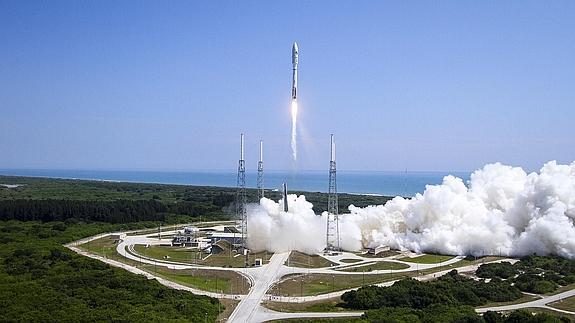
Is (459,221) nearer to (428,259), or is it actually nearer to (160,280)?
(428,259)

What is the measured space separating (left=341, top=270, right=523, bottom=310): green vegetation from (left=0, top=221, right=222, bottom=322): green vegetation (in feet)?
36.4

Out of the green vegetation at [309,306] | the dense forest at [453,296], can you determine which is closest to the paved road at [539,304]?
the dense forest at [453,296]

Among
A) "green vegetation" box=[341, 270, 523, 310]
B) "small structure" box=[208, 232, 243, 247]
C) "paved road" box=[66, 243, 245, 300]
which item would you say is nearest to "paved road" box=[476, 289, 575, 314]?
"green vegetation" box=[341, 270, 523, 310]

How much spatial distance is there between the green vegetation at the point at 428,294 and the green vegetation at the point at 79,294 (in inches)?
437

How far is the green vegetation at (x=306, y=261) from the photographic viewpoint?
56.7 m

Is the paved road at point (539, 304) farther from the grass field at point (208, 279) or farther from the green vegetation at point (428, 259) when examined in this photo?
the grass field at point (208, 279)

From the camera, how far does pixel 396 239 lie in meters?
67.2

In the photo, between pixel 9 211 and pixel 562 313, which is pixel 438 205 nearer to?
pixel 562 313

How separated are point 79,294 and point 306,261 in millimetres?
24960

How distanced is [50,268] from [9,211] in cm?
4863

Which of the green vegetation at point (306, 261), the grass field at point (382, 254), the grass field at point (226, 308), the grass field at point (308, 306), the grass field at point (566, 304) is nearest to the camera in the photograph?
the grass field at point (226, 308)

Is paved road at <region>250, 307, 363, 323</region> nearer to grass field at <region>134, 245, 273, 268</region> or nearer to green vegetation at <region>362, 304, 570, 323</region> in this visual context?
green vegetation at <region>362, 304, 570, 323</region>

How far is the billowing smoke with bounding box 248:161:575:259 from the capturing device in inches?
2469

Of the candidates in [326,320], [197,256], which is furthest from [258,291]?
[197,256]
